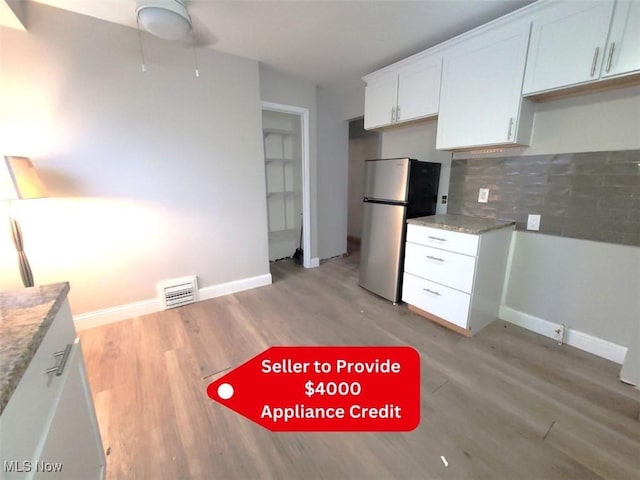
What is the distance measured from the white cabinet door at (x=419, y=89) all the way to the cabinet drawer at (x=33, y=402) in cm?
279

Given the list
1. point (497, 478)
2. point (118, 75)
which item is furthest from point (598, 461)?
point (118, 75)

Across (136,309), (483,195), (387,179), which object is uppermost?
(387,179)

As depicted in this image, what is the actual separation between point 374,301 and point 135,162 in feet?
8.46

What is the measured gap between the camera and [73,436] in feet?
2.80

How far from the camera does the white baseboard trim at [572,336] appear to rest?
1.88 m

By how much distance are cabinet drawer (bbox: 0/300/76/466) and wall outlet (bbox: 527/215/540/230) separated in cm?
291

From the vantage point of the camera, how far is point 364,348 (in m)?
2.04

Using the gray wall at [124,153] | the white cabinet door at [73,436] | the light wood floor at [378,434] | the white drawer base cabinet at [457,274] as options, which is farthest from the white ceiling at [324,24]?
the light wood floor at [378,434]

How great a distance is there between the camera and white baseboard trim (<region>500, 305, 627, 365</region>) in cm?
188

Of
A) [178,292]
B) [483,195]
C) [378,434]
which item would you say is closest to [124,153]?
[178,292]

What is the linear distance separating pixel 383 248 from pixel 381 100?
61.0 inches

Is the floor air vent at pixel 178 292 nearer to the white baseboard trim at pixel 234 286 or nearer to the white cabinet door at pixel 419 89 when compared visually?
the white baseboard trim at pixel 234 286

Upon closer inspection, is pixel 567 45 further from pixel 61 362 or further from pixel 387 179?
pixel 61 362

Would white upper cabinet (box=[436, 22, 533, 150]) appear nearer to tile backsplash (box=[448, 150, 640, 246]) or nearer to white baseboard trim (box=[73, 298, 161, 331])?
tile backsplash (box=[448, 150, 640, 246])
